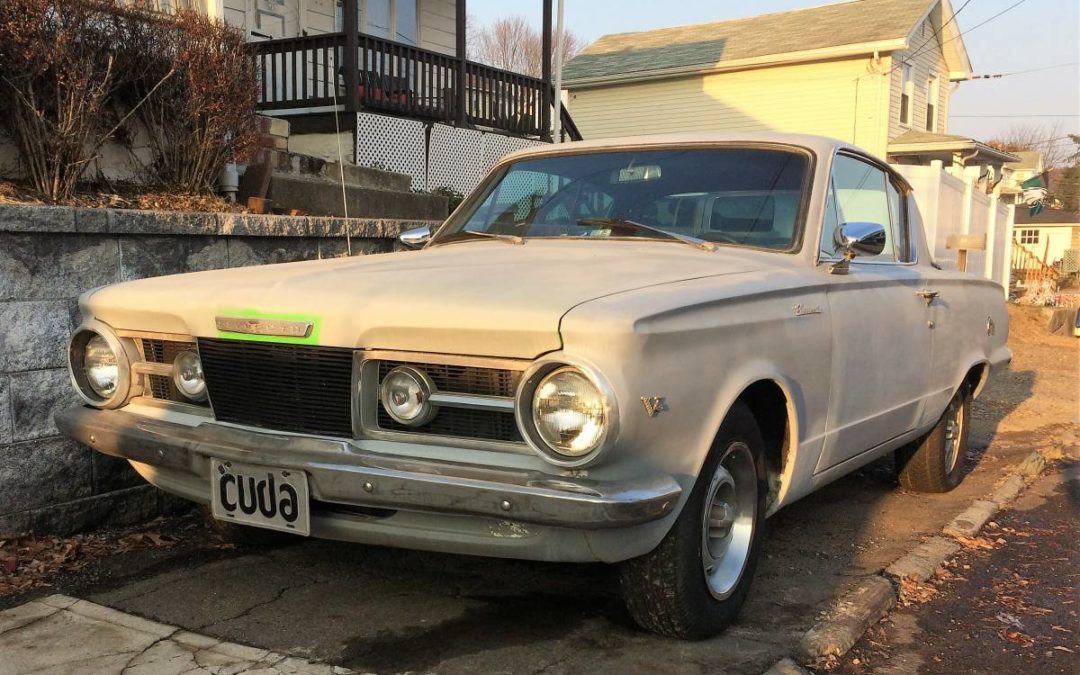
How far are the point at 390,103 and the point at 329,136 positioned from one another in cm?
90

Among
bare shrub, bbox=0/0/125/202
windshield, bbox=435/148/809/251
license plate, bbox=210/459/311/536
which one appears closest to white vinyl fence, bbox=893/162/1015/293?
windshield, bbox=435/148/809/251

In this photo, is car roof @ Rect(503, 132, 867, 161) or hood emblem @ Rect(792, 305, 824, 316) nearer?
hood emblem @ Rect(792, 305, 824, 316)

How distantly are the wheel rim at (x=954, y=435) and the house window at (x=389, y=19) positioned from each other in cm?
1206

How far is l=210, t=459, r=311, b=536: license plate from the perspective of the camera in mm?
2811

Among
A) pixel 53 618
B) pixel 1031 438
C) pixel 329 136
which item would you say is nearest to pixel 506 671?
pixel 53 618

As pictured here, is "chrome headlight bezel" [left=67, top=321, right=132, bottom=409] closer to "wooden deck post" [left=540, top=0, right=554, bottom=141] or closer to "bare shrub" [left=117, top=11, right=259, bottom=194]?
"bare shrub" [left=117, top=11, right=259, bottom=194]

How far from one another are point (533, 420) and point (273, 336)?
90cm

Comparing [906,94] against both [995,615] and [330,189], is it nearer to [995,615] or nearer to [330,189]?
Answer: [330,189]

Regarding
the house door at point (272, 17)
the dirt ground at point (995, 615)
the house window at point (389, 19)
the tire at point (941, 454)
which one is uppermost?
the house window at point (389, 19)

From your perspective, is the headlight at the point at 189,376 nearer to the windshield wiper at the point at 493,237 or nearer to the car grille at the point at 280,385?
the car grille at the point at 280,385

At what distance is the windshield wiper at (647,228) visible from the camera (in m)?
3.67

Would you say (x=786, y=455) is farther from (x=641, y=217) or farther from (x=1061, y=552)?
(x=1061, y=552)

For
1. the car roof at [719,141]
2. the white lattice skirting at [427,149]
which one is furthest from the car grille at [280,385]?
the white lattice skirting at [427,149]

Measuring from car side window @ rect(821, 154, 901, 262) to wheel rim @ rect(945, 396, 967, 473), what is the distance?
112cm
